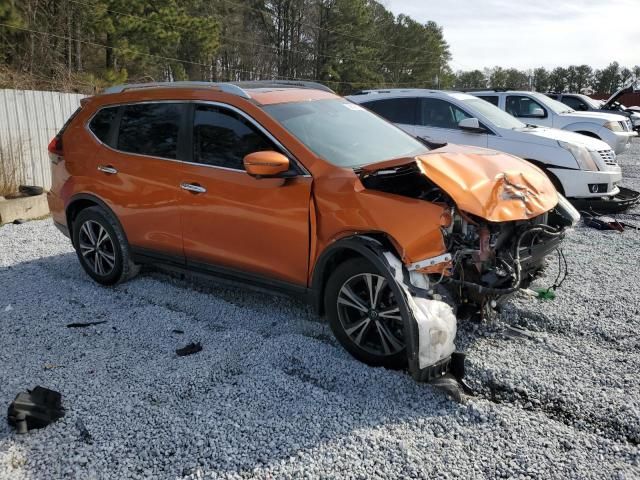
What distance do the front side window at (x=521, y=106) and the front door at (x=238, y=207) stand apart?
9.91 metres

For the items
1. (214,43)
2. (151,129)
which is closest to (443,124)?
(151,129)

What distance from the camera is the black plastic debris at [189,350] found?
3861mm

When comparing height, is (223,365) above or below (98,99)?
below

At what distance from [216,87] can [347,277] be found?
2.03m

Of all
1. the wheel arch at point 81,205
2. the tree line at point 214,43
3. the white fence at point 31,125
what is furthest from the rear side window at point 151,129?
the tree line at point 214,43

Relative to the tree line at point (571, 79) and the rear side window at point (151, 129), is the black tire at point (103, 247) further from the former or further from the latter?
the tree line at point (571, 79)

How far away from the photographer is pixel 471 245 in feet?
11.2

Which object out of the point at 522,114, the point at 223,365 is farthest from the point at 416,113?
the point at 223,365

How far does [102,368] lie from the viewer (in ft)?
12.0

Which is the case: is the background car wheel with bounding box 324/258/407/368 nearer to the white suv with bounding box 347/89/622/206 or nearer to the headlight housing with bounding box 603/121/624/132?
the white suv with bounding box 347/89/622/206

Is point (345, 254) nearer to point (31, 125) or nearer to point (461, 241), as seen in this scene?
point (461, 241)

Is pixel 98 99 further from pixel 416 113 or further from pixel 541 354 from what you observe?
pixel 416 113

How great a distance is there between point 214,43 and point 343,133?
79.5ft

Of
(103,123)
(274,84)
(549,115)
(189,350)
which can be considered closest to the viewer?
(189,350)
